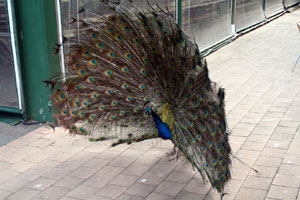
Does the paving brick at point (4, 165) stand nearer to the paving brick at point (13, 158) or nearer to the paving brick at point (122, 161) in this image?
the paving brick at point (13, 158)

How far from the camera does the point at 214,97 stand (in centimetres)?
441

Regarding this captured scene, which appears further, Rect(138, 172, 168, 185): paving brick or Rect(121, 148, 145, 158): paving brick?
Rect(121, 148, 145, 158): paving brick

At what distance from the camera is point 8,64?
22.0ft

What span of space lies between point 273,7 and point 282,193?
16.0m

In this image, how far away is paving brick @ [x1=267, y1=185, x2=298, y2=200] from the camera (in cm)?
444

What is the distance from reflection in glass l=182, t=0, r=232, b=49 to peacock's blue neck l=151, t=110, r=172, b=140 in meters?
6.13

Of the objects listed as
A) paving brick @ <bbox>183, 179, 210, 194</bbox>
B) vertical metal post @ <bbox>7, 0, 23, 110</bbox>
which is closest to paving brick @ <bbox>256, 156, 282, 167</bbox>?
paving brick @ <bbox>183, 179, 210, 194</bbox>

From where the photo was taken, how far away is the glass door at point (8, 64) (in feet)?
20.9

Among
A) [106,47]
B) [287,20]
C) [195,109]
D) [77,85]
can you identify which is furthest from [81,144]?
[287,20]

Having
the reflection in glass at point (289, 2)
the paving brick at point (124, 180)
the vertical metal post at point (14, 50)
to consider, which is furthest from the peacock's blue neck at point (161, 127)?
the reflection in glass at point (289, 2)

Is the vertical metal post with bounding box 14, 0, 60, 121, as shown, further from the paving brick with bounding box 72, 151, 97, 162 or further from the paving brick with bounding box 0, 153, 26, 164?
the paving brick with bounding box 72, 151, 97, 162

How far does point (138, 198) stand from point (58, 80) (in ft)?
5.70

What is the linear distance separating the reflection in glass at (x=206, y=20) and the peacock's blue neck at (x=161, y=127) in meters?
6.13

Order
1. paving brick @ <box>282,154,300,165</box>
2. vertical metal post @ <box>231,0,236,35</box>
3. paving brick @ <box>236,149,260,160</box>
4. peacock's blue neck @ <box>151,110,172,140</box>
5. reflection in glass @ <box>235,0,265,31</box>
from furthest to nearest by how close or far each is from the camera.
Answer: reflection in glass @ <box>235,0,265,31</box>, vertical metal post @ <box>231,0,236,35</box>, paving brick @ <box>236,149,260,160</box>, paving brick @ <box>282,154,300,165</box>, peacock's blue neck @ <box>151,110,172,140</box>
